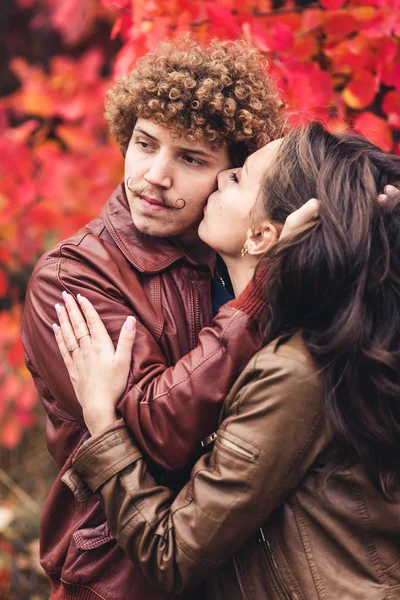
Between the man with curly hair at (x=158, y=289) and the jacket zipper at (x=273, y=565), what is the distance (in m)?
0.31

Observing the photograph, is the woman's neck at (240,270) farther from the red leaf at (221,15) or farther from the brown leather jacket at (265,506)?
the red leaf at (221,15)

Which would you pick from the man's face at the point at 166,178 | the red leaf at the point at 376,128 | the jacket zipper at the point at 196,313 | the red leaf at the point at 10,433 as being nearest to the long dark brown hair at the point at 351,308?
the jacket zipper at the point at 196,313

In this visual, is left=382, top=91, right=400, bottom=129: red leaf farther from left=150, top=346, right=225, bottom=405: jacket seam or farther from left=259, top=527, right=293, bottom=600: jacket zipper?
left=259, top=527, right=293, bottom=600: jacket zipper

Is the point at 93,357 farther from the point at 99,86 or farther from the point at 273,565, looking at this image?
the point at 99,86

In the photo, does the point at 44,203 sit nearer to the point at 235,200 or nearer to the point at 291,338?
the point at 235,200

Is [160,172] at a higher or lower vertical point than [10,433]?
higher

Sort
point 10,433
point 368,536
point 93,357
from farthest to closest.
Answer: point 10,433 → point 93,357 → point 368,536

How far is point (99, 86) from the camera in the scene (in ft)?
16.6

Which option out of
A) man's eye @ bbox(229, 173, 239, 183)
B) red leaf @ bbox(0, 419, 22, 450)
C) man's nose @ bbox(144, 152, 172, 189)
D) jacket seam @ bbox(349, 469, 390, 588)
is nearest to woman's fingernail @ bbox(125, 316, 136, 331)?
man's nose @ bbox(144, 152, 172, 189)

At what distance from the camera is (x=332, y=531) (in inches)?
82.7

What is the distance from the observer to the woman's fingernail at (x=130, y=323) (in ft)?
7.39

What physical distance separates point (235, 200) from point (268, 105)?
507 millimetres

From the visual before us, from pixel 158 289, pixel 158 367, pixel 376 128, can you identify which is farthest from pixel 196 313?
pixel 376 128

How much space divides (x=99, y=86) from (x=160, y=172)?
9.15 ft
